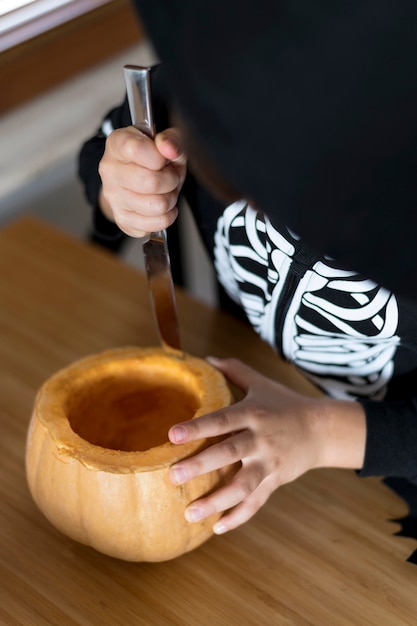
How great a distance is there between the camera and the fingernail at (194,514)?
593 millimetres

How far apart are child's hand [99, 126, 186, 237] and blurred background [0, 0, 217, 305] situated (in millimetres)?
440

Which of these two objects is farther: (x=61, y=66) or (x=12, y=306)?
(x=61, y=66)

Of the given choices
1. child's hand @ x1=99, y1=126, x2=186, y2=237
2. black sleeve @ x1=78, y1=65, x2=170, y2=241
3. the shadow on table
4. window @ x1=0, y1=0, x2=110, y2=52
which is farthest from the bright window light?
the shadow on table

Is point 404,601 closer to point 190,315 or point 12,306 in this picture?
point 190,315

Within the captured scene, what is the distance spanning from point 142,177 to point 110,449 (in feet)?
0.70

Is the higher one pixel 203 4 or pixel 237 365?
pixel 203 4

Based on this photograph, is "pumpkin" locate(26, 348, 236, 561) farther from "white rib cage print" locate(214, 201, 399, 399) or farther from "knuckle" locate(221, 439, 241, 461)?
"white rib cage print" locate(214, 201, 399, 399)

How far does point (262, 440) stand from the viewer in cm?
64

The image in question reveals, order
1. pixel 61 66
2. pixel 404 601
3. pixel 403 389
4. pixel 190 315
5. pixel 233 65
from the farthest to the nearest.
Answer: pixel 61 66, pixel 190 315, pixel 403 389, pixel 404 601, pixel 233 65

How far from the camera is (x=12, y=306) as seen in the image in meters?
0.91

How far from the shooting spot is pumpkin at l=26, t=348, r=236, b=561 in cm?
58

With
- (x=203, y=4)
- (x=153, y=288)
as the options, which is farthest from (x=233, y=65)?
(x=153, y=288)

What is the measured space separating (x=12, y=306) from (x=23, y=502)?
0.29 m

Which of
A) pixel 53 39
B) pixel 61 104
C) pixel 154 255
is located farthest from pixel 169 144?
pixel 61 104
